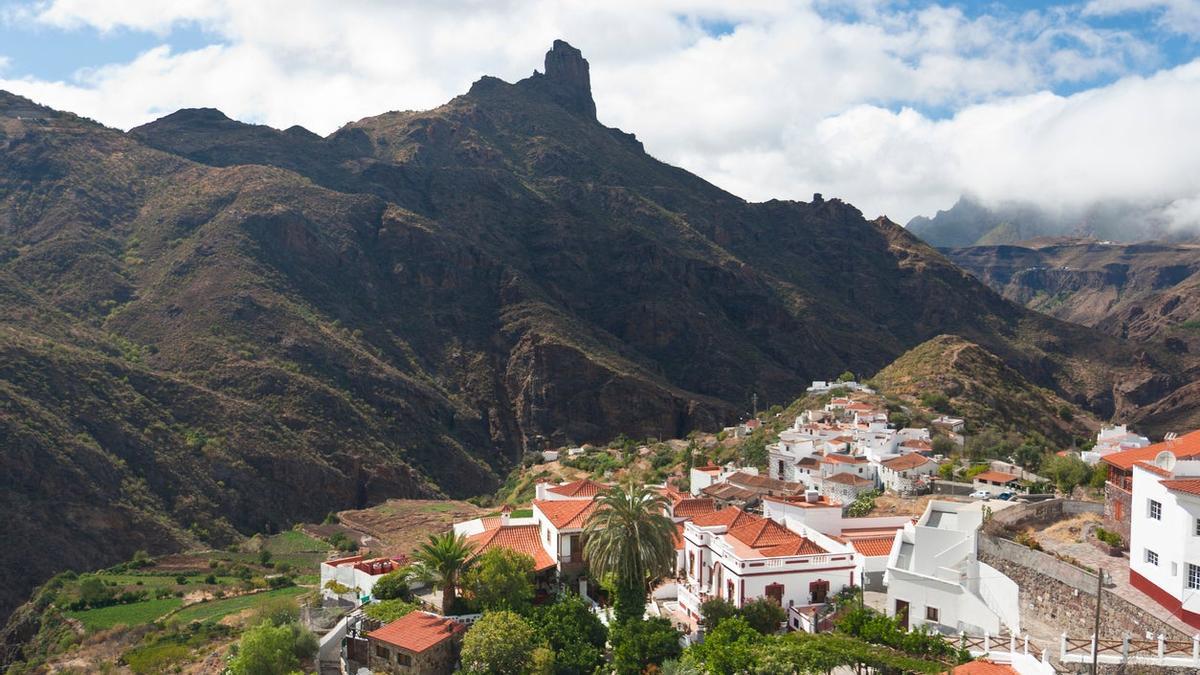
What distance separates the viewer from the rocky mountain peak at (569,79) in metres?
190

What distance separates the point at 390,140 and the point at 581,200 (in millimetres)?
31809

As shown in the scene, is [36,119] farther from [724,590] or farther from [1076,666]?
[1076,666]

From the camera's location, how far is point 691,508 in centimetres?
3919

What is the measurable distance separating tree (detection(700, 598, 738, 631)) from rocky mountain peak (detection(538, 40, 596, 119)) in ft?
548

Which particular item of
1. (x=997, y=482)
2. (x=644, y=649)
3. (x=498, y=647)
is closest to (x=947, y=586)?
(x=644, y=649)

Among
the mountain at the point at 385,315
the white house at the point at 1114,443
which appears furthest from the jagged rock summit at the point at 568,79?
the white house at the point at 1114,443

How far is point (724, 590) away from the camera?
30.7 meters

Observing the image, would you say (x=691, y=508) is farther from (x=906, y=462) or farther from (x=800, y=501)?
(x=906, y=462)

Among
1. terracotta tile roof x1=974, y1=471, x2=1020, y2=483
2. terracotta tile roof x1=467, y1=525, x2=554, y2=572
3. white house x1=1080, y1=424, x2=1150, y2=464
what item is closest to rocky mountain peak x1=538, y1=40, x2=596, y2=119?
white house x1=1080, y1=424, x2=1150, y2=464

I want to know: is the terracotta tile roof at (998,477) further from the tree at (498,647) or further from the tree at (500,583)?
the tree at (498,647)

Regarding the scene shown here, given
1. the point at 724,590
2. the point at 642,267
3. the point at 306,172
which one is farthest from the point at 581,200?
the point at 724,590

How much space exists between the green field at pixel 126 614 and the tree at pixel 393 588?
61.4 ft

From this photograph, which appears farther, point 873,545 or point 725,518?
point 725,518

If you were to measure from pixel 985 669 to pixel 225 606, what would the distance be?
128 feet
